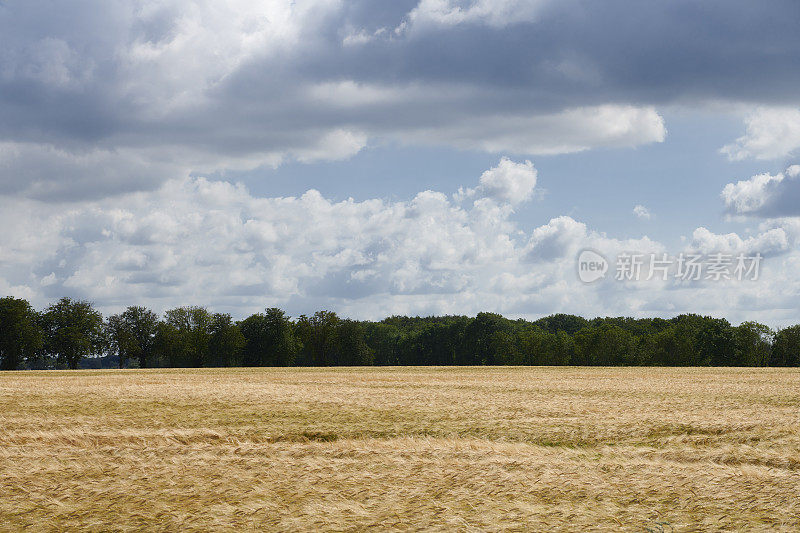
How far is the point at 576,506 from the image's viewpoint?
12867mm

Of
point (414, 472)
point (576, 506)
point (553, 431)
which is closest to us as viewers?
point (576, 506)

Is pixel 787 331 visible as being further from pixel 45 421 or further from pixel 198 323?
pixel 45 421

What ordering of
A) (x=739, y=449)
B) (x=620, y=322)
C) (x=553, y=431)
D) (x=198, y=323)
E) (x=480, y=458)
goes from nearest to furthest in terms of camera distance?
(x=480, y=458)
(x=739, y=449)
(x=553, y=431)
(x=198, y=323)
(x=620, y=322)

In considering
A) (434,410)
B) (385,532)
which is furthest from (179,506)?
(434,410)

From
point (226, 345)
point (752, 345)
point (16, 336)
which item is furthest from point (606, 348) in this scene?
point (16, 336)

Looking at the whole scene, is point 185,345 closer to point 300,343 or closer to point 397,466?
point 300,343

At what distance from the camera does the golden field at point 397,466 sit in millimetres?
12180

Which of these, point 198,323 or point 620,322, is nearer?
point 198,323

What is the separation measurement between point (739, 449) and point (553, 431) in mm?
5946

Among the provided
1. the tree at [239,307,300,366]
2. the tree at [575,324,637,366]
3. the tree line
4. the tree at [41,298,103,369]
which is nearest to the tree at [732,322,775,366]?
the tree line

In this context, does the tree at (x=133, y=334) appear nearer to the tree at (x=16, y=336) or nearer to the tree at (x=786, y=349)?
the tree at (x=16, y=336)

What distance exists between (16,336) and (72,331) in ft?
27.8

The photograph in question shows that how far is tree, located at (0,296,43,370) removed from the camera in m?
115

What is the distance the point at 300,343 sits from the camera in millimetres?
139750
